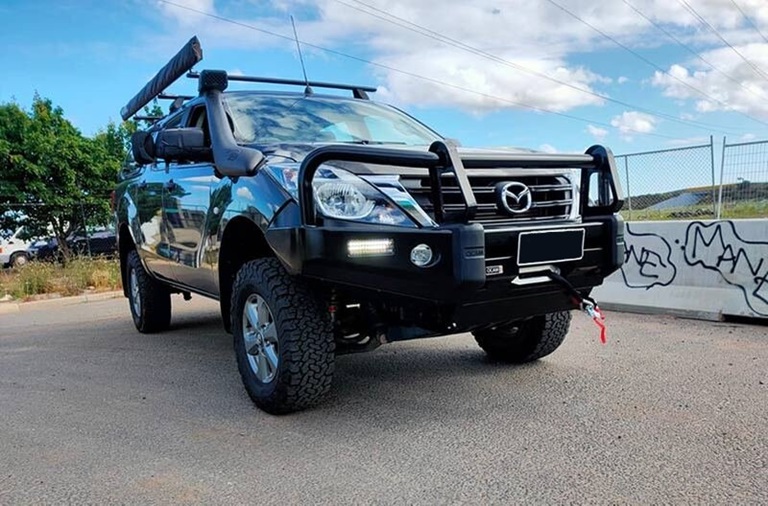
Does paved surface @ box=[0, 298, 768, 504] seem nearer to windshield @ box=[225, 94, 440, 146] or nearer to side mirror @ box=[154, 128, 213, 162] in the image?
side mirror @ box=[154, 128, 213, 162]

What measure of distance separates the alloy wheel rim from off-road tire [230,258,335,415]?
71mm

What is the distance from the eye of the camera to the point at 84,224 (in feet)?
58.5

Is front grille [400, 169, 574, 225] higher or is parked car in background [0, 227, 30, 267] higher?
front grille [400, 169, 574, 225]

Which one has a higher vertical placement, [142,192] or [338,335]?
[142,192]

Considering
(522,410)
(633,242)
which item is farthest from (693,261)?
(522,410)

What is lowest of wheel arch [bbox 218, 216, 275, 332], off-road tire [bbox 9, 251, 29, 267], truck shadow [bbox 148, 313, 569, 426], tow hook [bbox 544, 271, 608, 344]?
off-road tire [bbox 9, 251, 29, 267]

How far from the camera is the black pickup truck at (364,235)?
118 inches

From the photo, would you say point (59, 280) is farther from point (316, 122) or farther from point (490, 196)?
point (490, 196)

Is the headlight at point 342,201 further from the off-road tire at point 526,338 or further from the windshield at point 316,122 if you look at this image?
the off-road tire at point 526,338

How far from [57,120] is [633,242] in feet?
62.5

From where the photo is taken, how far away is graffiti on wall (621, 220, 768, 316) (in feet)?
18.6

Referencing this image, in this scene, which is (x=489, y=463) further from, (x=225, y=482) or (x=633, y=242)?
(x=633, y=242)

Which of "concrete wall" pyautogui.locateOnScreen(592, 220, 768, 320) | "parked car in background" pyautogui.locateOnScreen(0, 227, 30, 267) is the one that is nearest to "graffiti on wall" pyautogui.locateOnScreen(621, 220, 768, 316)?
"concrete wall" pyautogui.locateOnScreen(592, 220, 768, 320)

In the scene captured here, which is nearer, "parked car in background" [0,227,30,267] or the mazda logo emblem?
the mazda logo emblem
